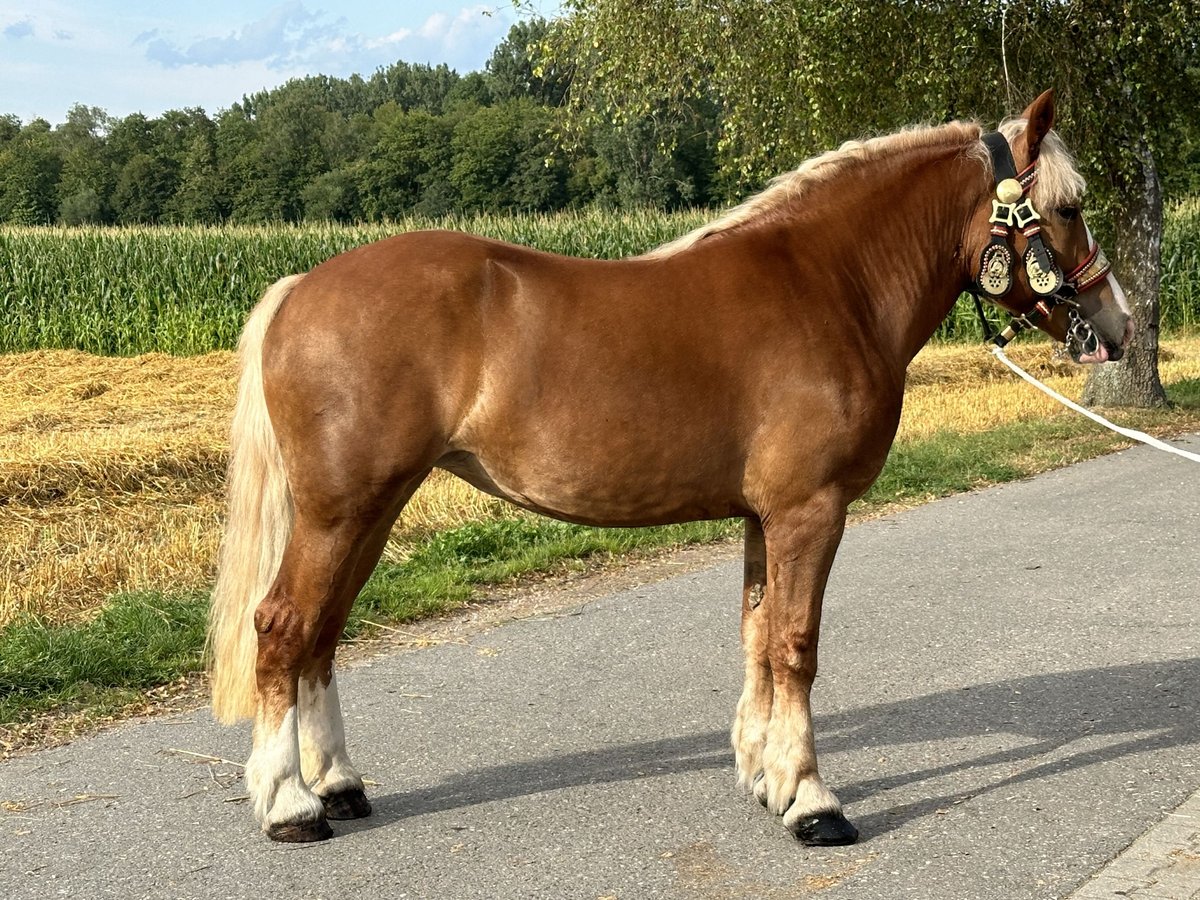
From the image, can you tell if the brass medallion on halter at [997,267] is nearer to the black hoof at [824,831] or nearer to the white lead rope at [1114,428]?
the white lead rope at [1114,428]

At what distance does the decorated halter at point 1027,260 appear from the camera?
13.2ft

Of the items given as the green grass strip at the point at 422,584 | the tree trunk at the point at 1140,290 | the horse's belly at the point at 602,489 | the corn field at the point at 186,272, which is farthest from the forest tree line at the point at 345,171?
the horse's belly at the point at 602,489

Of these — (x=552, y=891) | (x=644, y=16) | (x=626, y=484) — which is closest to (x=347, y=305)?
(x=626, y=484)

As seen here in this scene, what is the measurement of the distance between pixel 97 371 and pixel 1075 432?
36.7 ft

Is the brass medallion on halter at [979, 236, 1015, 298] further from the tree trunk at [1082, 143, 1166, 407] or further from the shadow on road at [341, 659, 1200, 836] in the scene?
the tree trunk at [1082, 143, 1166, 407]

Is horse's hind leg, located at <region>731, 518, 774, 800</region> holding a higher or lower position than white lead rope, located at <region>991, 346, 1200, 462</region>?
lower

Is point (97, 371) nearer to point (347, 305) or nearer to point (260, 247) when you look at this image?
point (260, 247)

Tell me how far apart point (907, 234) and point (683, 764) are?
2.03m

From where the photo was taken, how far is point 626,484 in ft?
12.6

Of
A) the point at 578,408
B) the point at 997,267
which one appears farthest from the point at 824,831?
the point at 997,267

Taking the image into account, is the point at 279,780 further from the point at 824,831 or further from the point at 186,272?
the point at 186,272

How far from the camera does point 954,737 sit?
464 cm

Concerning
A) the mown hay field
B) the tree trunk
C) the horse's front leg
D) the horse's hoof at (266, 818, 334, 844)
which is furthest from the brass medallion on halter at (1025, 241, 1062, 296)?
the tree trunk

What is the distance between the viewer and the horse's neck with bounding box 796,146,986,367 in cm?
412
